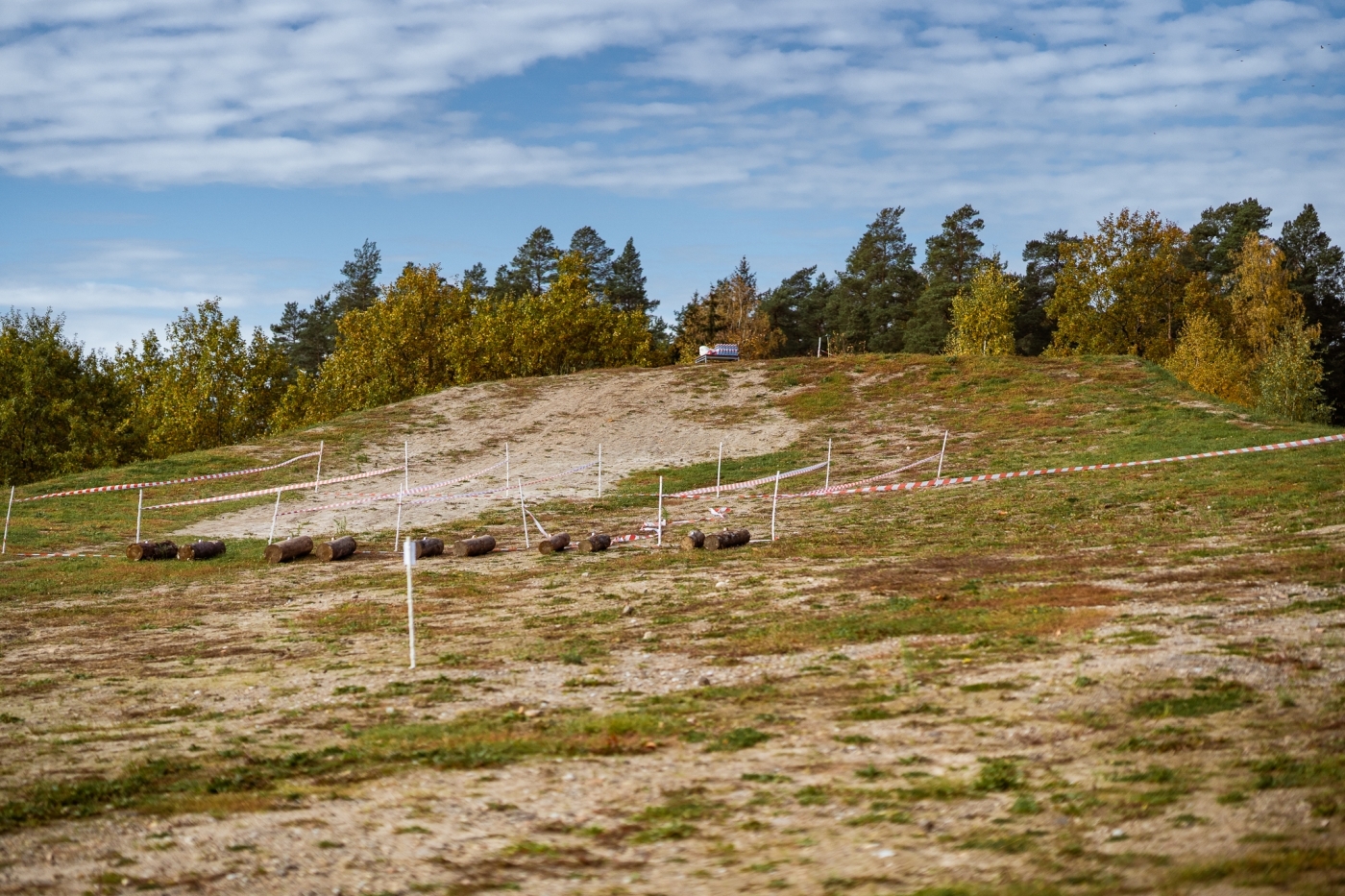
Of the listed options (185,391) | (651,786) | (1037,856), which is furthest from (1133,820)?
(185,391)

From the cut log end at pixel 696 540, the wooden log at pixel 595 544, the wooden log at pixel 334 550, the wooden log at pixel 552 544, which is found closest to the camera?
the cut log end at pixel 696 540

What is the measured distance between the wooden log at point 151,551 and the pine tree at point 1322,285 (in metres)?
68.0

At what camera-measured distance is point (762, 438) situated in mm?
45312

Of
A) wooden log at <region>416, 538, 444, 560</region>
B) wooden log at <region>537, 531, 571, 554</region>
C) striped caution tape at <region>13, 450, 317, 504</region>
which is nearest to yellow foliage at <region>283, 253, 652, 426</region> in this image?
striped caution tape at <region>13, 450, 317, 504</region>

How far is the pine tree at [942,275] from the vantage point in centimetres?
8856

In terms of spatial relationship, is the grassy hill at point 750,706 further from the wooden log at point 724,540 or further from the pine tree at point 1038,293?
the pine tree at point 1038,293

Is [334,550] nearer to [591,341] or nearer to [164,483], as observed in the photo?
[164,483]

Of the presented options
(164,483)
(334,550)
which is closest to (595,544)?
(334,550)

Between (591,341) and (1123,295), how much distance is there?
37.5 metres

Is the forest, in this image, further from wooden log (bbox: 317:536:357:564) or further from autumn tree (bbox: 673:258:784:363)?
wooden log (bbox: 317:536:357:564)

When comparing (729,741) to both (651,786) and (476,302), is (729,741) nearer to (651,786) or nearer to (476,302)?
(651,786)

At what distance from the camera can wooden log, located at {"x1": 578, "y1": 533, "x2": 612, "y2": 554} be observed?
948 inches

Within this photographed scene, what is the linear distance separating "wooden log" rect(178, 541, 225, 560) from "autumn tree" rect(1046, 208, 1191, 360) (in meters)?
65.3

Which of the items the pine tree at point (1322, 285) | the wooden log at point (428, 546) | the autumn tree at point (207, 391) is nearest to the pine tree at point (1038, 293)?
the pine tree at point (1322, 285)
